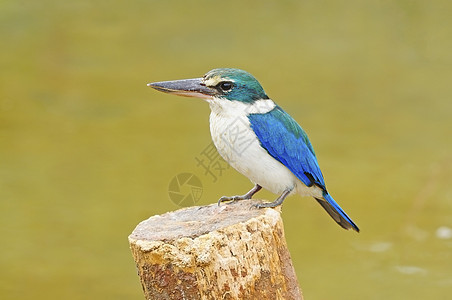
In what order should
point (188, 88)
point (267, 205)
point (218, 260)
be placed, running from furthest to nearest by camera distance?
point (188, 88)
point (267, 205)
point (218, 260)

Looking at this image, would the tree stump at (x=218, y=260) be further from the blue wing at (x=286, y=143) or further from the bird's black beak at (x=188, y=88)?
the bird's black beak at (x=188, y=88)

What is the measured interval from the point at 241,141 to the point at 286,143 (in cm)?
16

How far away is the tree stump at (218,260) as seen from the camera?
2395mm

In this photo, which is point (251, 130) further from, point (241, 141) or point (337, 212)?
point (337, 212)

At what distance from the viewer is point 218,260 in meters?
2.40

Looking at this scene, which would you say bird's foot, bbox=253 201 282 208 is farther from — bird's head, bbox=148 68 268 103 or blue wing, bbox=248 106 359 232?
bird's head, bbox=148 68 268 103

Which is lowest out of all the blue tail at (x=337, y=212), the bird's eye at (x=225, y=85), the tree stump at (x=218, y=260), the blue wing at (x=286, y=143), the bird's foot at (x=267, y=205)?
the tree stump at (x=218, y=260)

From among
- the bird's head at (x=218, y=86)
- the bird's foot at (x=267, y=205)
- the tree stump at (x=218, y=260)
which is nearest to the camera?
the tree stump at (x=218, y=260)

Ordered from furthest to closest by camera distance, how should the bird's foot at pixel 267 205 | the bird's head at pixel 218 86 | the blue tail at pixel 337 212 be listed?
the blue tail at pixel 337 212 < the bird's head at pixel 218 86 < the bird's foot at pixel 267 205

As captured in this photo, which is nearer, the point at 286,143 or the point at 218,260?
the point at 218,260

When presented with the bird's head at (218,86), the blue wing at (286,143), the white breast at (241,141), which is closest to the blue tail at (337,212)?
the blue wing at (286,143)

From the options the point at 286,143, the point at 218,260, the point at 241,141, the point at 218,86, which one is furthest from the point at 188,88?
the point at 218,260

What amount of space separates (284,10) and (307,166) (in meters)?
6.64

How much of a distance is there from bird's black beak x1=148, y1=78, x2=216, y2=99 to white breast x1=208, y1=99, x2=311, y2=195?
48 mm
